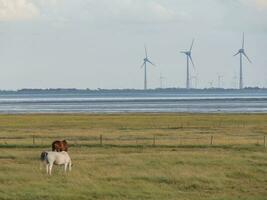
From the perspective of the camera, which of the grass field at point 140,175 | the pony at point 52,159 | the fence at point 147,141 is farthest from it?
the fence at point 147,141

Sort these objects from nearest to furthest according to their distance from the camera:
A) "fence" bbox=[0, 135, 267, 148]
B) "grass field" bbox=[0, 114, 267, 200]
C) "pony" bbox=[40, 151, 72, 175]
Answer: "grass field" bbox=[0, 114, 267, 200]
"pony" bbox=[40, 151, 72, 175]
"fence" bbox=[0, 135, 267, 148]

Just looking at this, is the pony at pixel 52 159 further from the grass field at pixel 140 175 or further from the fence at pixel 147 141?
the fence at pixel 147 141

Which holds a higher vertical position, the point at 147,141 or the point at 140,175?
the point at 147,141

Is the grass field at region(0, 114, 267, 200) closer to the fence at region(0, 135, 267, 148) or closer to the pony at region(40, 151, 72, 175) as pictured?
the pony at region(40, 151, 72, 175)

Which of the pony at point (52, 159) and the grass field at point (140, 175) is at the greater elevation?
the pony at point (52, 159)

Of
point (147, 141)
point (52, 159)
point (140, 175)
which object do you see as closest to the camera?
point (140, 175)

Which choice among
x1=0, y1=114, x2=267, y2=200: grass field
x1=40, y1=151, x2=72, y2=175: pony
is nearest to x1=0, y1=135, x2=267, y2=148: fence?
x1=0, y1=114, x2=267, y2=200: grass field

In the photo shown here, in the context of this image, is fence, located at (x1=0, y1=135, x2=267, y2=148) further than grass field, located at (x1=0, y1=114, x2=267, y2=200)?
Yes

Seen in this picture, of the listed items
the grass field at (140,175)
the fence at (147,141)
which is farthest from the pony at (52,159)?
the fence at (147,141)

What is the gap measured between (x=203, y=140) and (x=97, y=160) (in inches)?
658

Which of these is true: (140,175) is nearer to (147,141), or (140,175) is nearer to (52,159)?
(52,159)

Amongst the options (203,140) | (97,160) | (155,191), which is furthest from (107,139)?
(155,191)

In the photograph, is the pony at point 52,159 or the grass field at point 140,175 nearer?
the grass field at point 140,175

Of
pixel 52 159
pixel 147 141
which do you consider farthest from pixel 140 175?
pixel 147 141
